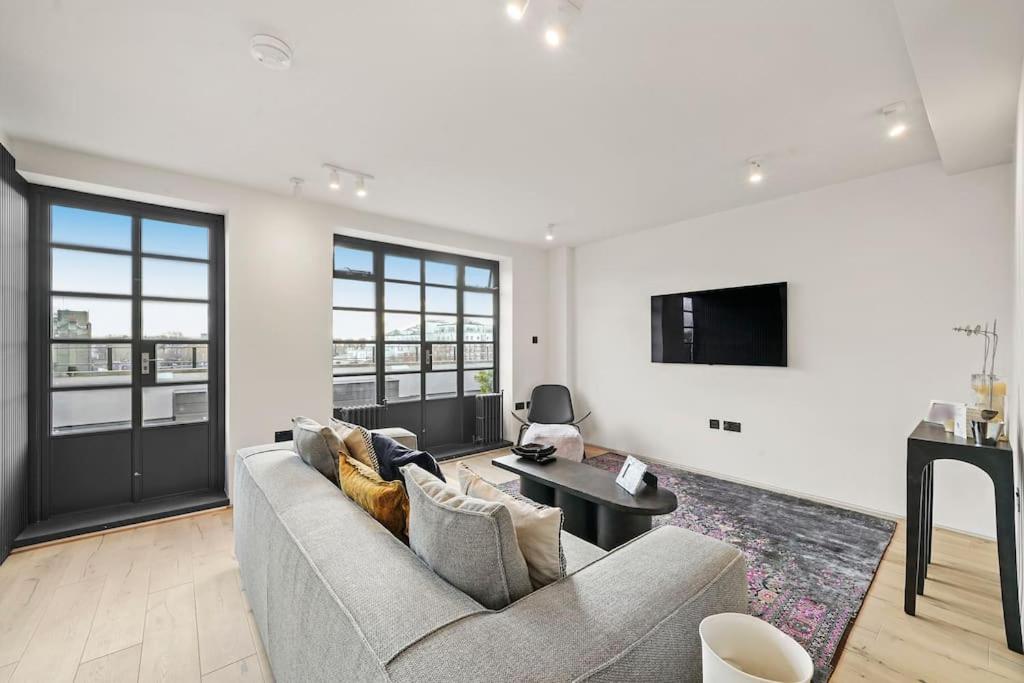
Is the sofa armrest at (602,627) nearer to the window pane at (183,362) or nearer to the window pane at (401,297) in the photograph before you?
the window pane at (183,362)

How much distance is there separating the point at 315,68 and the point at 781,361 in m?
4.05

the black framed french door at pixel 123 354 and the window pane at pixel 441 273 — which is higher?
the window pane at pixel 441 273

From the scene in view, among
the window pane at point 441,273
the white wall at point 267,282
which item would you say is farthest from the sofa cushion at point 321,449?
the window pane at point 441,273

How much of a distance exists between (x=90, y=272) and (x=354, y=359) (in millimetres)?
2096

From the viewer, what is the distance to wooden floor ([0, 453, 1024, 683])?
70.5 inches

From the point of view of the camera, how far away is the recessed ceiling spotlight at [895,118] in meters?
2.38

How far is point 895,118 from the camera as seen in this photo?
2.46m

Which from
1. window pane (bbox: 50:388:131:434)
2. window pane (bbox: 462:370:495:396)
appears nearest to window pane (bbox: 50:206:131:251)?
window pane (bbox: 50:388:131:434)

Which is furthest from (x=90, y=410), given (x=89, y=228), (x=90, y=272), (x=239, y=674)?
(x=239, y=674)

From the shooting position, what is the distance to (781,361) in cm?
385

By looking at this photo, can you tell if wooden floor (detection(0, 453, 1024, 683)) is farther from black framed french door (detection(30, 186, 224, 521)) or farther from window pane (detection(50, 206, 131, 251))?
window pane (detection(50, 206, 131, 251))

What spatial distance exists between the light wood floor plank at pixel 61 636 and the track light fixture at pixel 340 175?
2.86 meters

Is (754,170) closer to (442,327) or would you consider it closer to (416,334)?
(442,327)

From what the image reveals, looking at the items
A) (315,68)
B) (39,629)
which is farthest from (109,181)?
(39,629)
